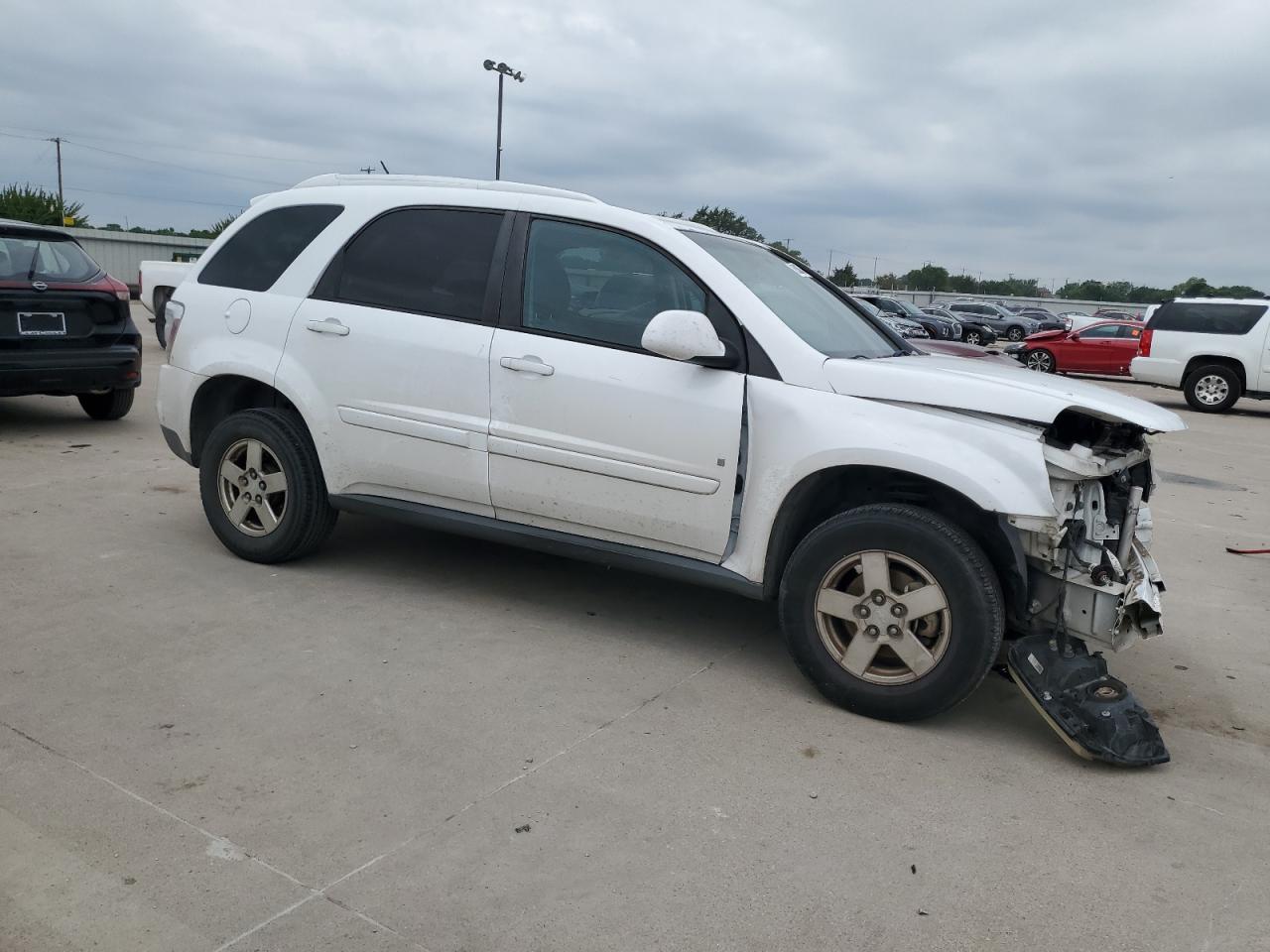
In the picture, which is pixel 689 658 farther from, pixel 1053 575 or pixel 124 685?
pixel 124 685

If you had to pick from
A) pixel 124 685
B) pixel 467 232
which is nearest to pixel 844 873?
pixel 124 685

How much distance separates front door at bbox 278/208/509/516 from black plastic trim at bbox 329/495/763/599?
5 cm

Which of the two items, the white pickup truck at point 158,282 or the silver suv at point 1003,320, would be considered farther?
the silver suv at point 1003,320

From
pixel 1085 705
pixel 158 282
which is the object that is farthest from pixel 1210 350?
pixel 158 282

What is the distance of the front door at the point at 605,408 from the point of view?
4.11 metres

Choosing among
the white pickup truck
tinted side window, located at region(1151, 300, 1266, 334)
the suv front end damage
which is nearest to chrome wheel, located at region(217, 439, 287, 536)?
the suv front end damage

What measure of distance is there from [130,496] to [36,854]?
14.0ft

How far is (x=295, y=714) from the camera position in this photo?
3.70 metres

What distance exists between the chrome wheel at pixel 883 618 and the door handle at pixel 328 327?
8.02 feet

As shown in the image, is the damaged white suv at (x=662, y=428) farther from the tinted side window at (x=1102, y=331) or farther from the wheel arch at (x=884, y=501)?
the tinted side window at (x=1102, y=331)

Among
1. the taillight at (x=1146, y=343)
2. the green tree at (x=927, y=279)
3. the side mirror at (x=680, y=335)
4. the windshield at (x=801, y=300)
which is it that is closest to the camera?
the side mirror at (x=680, y=335)

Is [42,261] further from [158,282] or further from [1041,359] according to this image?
[1041,359]

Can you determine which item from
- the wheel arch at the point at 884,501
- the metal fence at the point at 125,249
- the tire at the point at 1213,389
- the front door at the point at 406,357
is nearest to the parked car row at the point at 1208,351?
the tire at the point at 1213,389

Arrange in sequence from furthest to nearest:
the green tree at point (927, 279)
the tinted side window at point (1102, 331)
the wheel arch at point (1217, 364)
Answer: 1. the green tree at point (927, 279)
2. the tinted side window at point (1102, 331)
3. the wheel arch at point (1217, 364)
